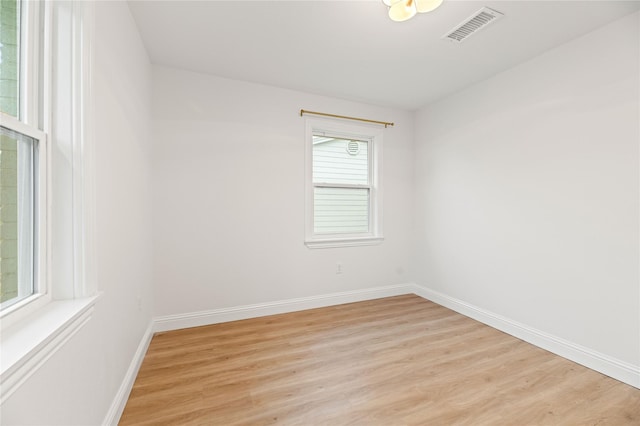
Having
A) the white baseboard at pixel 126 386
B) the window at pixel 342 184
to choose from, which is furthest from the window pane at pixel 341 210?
the white baseboard at pixel 126 386

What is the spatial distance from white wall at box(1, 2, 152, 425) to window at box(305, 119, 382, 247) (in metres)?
1.69

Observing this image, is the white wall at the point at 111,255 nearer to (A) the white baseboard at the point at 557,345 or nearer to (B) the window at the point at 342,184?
(B) the window at the point at 342,184

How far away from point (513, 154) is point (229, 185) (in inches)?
111

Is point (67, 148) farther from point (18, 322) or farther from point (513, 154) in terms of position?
point (513, 154)

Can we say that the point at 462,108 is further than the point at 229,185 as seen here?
Yes

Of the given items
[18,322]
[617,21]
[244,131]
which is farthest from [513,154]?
[18,322]

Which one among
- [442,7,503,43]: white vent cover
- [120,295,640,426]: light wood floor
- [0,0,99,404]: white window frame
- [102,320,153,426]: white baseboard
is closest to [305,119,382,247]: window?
[120,295,640,426]: light wood floor

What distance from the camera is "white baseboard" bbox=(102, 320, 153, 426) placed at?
1.45 metres

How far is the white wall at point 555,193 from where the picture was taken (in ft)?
6.37

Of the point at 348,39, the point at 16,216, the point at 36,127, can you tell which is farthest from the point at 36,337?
the point at 348,39

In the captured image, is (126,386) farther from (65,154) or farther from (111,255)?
(65,154)

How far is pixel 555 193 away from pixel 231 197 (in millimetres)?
2968

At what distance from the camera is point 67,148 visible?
1134mm

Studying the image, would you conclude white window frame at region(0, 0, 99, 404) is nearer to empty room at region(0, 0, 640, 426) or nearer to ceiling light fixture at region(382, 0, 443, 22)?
empty room at region(0, 0, 640, 426)
